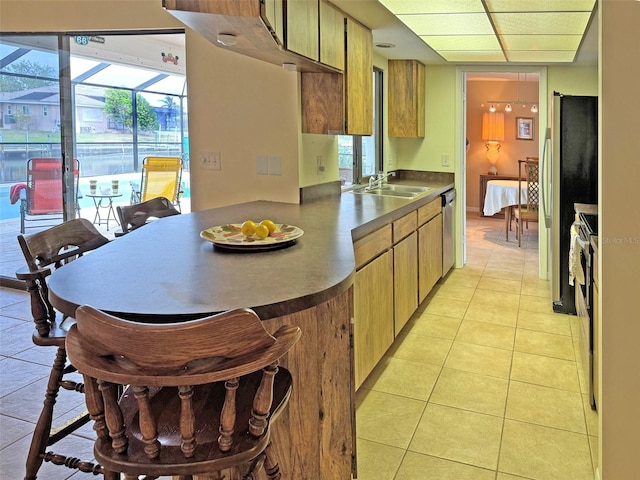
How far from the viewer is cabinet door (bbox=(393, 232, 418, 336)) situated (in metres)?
3.22

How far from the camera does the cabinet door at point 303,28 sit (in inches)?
93.4

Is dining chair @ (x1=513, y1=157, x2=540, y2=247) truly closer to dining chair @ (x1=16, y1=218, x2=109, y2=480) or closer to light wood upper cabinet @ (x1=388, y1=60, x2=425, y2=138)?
light wood upper cabinet @ (x1=388, y1=60, x2=425, y2=138)

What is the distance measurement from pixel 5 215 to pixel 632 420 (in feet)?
15.8

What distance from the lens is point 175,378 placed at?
995 mm

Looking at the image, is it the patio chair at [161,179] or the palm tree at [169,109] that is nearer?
the patio chair at [161,179]

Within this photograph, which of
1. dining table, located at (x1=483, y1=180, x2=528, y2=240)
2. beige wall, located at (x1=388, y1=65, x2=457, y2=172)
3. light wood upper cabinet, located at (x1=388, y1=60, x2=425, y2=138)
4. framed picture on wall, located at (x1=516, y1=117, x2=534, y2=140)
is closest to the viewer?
light wood upper cabinet, located at (x1=388, y1=60, x2=425, y2=138)

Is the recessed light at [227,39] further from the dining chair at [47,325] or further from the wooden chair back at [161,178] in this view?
the wooden chair back at [161,178]

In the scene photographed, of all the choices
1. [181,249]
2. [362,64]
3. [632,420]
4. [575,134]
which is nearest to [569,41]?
[575,134]

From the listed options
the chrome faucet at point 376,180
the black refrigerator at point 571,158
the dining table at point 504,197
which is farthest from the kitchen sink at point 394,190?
the dining table at point 504,197

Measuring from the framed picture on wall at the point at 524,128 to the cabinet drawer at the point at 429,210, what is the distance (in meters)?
5.05

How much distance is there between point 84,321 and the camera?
1.01m

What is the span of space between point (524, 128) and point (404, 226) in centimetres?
637

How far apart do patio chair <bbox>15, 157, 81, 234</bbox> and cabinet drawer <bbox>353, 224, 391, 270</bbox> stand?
2852mm

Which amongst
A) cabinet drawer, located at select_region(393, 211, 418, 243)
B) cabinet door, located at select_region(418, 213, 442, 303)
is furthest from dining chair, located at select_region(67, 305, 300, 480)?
cabinet door, located at select_region(418, 213, 442, 303)
